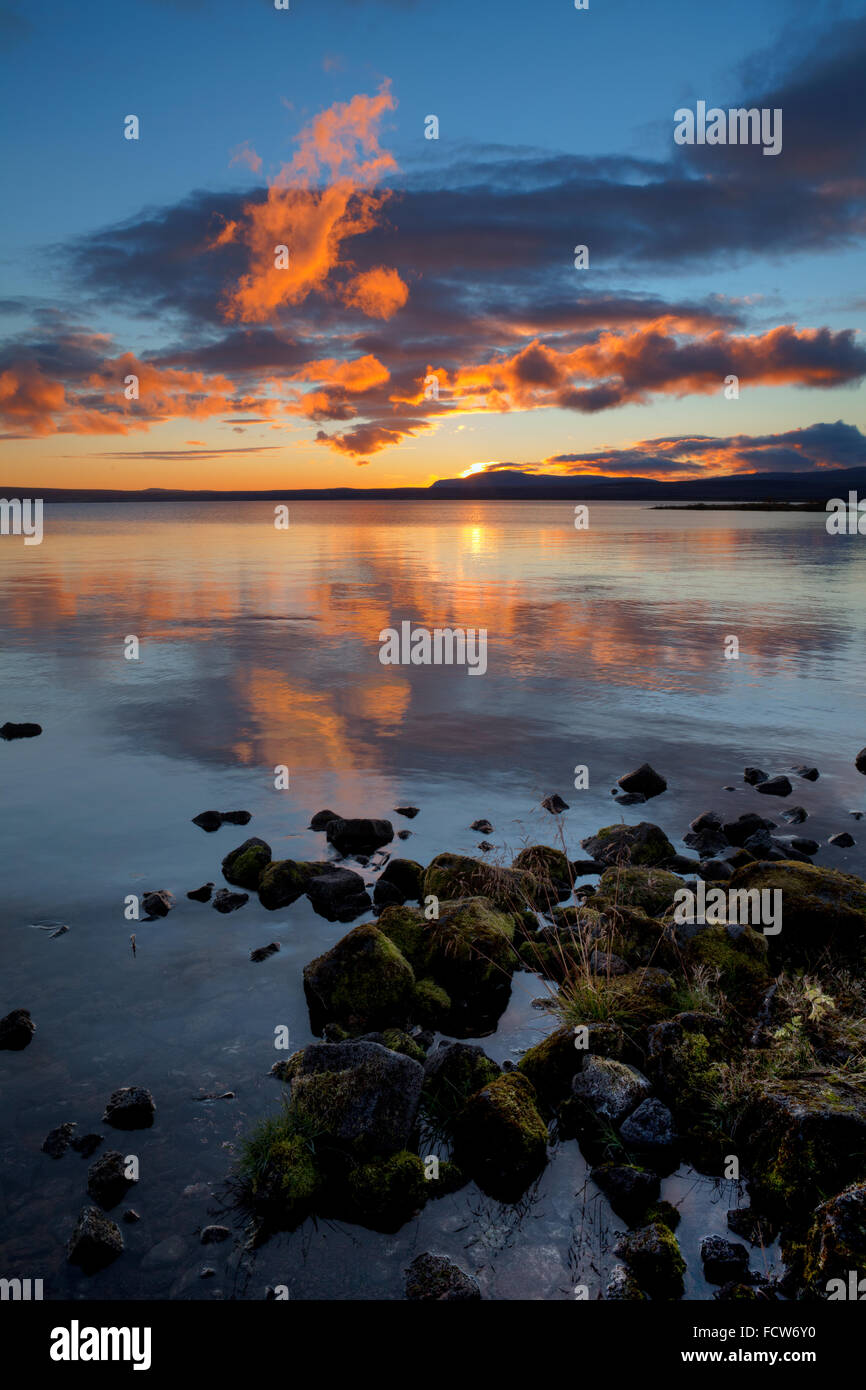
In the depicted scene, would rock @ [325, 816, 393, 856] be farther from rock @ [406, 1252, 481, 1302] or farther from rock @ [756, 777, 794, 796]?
rock @ [756, 777, 794, 796]

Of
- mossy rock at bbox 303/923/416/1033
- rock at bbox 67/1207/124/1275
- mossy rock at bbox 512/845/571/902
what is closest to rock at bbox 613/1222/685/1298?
mossy rock at bbox 303/923/416/1033

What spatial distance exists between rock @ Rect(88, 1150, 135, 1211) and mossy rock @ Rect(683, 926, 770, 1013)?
5.67m

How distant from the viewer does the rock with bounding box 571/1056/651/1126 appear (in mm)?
6750

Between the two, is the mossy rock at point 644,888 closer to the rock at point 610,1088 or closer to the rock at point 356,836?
the rock at point 610,1088

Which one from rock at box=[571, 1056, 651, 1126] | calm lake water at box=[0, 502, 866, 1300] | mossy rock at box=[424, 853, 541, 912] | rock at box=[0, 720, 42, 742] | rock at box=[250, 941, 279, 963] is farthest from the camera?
rock at box=[0, 720, 42, 742]

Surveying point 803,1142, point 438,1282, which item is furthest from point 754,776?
point 438,1282

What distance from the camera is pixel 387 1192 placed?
6.06m

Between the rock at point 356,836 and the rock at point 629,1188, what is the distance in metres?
6.60

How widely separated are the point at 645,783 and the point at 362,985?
26.4 ft

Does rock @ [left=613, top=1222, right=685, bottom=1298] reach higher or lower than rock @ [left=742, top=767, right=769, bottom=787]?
lower

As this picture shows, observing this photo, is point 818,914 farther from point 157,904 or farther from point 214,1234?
point 157,904

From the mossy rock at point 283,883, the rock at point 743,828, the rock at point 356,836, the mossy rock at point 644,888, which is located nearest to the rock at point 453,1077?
the mossy rock at point 644,888
